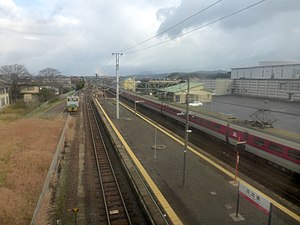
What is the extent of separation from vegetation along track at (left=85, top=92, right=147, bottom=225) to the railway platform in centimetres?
100

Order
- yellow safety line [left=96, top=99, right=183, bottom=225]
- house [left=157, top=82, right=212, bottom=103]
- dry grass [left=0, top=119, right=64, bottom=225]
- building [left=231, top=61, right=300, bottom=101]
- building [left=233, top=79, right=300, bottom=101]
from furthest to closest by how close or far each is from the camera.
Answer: house [left=157, top=82, right=212, bottom=103]
building [left=231, top=61, right=300, bottom=101]
building [left=233, top=79, right=300, bottom=101]
dry grass [left=0, top=119, right=64, bottom=225]
yellow safety line [left=96, top=99, right=183, bottom=225]

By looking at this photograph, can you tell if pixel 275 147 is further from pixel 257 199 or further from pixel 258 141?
pixel 257 199

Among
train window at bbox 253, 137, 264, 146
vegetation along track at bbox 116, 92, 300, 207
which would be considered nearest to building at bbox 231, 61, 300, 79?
vegetation along track at bbox 116, 92, 300, 207

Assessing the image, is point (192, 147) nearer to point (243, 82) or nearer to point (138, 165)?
point (138, 165)

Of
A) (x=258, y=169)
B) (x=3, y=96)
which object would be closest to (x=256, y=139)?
(x=258, y=169)

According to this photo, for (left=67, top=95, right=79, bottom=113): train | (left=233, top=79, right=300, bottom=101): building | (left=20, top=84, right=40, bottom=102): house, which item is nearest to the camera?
(left=233, top=79, right=300, bottom=101): building

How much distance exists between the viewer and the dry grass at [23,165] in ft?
36.1

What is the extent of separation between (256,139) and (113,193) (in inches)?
353

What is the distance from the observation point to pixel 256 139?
16500mm

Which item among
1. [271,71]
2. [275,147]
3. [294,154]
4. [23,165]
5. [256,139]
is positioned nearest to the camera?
[294,154]

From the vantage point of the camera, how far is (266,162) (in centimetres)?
1591

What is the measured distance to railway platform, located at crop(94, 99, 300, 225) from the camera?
391 inches

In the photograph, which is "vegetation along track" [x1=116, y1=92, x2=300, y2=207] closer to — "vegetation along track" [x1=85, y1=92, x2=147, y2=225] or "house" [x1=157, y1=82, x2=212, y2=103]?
"vegetation along track" [x1=85, y1=92, x2=147, y2=225]

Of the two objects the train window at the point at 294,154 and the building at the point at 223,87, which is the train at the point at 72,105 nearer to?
the building at the point at 223,87
